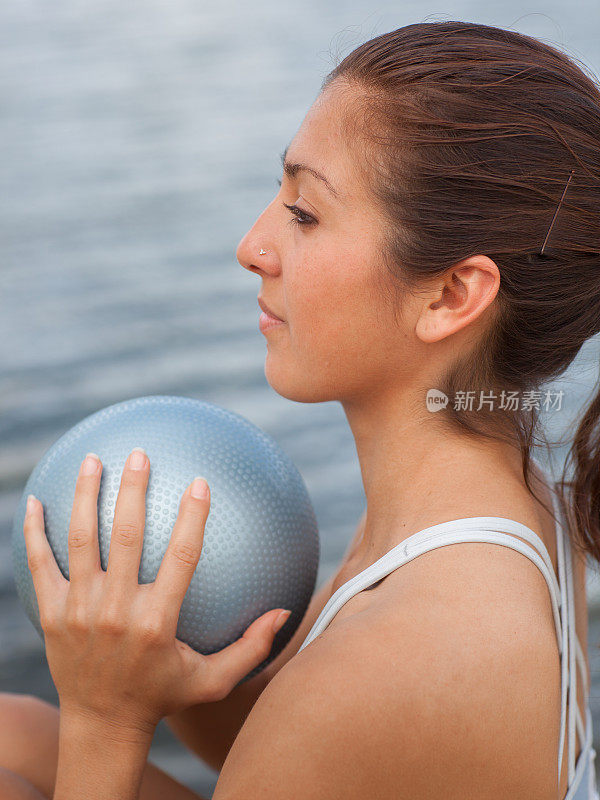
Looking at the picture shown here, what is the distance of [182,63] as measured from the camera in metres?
10.9

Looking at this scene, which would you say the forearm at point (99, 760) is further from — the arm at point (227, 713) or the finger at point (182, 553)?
the arm at point (227, 713)

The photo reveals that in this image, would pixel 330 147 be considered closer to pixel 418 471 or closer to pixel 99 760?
pixel 418 471

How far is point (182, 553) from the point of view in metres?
1.74

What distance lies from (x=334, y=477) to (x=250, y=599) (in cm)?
300

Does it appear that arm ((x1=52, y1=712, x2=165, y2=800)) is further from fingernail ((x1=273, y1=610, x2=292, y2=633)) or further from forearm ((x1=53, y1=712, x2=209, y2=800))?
fingernail ((x1=273, y1=610, x2=292, y2=633))

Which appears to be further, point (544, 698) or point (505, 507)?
point (505, 507)

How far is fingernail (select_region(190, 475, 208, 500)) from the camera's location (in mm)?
1801

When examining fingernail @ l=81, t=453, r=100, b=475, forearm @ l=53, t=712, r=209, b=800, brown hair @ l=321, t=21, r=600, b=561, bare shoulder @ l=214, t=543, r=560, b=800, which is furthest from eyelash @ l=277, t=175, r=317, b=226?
forearm @ l=53, t=712, r=209, b=800

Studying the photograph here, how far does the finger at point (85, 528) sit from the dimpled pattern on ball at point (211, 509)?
0.03m

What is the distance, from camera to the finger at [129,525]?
1.73m

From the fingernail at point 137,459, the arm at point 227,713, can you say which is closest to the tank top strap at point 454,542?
the fingernail at point 137,459

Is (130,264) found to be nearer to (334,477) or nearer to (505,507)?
(334,477)

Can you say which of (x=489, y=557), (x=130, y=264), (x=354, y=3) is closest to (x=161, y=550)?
(x=489, y=557)

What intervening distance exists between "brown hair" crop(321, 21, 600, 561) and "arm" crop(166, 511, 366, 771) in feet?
2.43
